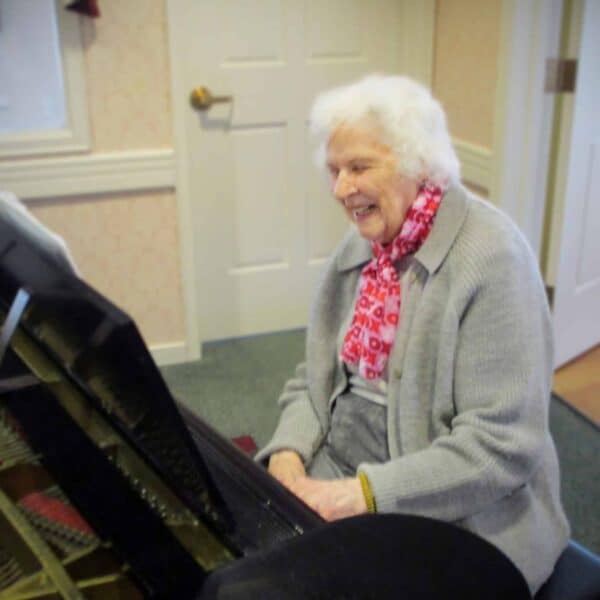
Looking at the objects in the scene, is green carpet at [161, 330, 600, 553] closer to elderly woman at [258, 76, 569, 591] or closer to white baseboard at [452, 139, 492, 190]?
white baseboard at [452, 139, 492, 190]

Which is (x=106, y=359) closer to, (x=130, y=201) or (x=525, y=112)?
(x=130, y=201)

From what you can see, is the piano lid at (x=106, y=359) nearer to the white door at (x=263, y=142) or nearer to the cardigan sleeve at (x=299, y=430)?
the cardigan sleeve at (x=299, y=430)

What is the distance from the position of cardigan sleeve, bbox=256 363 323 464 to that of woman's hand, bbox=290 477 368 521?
19 cm

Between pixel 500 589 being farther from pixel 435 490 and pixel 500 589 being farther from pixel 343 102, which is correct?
pixel 343 102

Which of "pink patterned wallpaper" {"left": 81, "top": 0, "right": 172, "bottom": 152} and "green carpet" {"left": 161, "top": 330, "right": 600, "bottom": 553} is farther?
"pink patterned wallpaper" {"left": 81, "top": 0, "right": 172, "bottom": 152}

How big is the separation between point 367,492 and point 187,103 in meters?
2.09

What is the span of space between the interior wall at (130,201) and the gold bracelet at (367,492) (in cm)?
186

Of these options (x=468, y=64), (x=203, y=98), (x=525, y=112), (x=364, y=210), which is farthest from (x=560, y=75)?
(x=364, y=210)

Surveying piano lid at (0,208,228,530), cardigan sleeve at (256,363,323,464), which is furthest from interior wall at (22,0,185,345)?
piano lid at (0,208,228,530)

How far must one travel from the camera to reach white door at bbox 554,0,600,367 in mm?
2693

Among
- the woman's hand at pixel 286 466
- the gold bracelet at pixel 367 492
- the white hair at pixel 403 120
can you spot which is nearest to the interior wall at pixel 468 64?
the white hair at pixel 403 120

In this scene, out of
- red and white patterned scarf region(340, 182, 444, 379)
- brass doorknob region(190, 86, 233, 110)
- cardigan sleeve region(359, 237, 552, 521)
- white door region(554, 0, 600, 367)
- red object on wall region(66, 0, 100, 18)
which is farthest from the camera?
brass doorknob region(190, 86, 233, 110)

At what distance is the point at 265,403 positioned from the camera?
2.91 m

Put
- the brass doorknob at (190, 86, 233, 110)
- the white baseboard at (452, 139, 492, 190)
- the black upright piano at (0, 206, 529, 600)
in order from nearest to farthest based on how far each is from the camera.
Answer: the black upright piano at (0, 206, 529, 600) → the white baseboard at (452, 139, 492, 190) → the brass doorknob at (190, 86, 233, 110)
